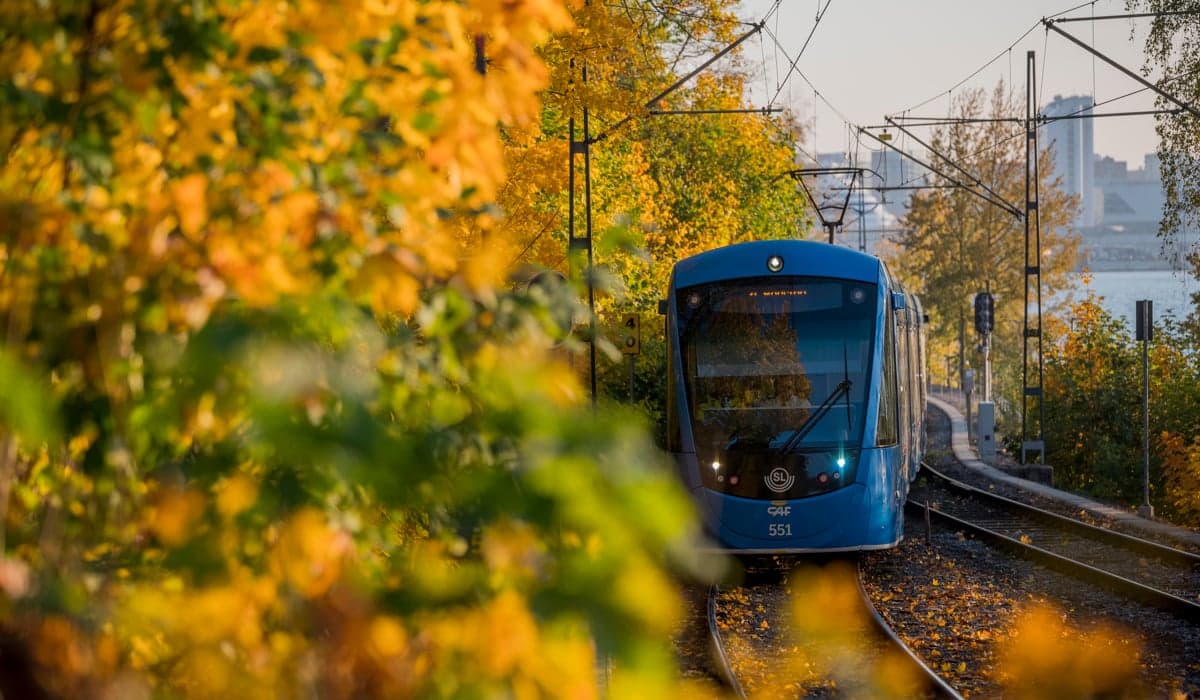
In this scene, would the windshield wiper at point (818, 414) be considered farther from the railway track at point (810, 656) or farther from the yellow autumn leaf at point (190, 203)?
the yellow autumn leaf at point (190, 203)

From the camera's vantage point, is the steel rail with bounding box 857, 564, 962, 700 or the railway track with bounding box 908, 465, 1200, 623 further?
the railway track with bounding box 908, 465, 1200, 623

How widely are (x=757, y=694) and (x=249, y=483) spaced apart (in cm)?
733

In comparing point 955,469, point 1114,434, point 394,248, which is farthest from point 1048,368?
point 394,248

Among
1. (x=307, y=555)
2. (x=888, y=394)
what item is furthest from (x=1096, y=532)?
(x=307, y=555)

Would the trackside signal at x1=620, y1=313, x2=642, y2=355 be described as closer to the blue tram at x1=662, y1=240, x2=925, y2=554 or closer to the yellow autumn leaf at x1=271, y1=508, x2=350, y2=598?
the blue tram at x1=662, y1=240, x2=925, y2=554

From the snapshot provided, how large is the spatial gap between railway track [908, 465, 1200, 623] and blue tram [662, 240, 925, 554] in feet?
7.88

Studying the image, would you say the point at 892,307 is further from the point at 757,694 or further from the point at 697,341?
the point at 757,694

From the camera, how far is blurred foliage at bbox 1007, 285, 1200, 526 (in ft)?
101

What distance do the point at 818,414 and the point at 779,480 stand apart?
2.27ft

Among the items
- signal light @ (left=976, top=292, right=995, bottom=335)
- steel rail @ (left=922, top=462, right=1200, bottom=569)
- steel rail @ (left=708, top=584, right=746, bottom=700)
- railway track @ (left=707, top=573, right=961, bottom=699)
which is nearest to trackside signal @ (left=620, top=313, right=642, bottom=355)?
railway track @ (left=707, top=573, right=961, bottom=699)

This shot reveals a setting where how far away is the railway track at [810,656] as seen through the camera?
380 inches

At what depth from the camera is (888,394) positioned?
44.8 ft

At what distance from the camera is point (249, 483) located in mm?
2756

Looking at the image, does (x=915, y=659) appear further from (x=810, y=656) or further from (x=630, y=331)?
(x=630, y=331)
